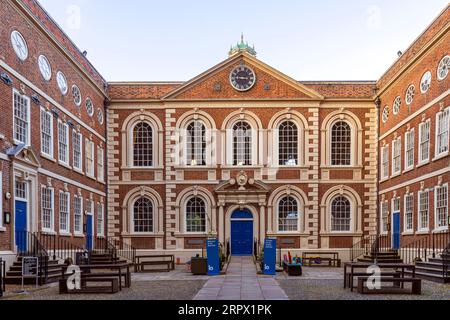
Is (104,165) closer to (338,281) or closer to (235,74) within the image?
(235,74)

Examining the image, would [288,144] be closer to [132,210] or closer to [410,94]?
[410,94]

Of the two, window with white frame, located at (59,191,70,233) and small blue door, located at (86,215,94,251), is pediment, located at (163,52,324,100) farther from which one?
window with white frame, located at (59,191,70,233)

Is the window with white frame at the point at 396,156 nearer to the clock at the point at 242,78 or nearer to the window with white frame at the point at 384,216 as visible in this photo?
the window with white frame at the point at 384,216

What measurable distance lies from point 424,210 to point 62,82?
15246 millimetres

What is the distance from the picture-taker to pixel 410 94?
24.6 metres

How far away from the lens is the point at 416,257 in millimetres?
21531

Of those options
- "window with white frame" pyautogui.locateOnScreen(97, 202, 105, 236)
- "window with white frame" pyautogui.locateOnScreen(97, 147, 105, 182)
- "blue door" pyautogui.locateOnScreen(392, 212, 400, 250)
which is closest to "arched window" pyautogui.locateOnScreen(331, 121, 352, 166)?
"blue door" pyautogui.locateOnScreen(392, 212, 400, 250)

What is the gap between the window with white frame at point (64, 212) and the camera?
22870 mm

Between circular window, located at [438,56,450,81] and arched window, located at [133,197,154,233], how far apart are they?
51.5 feet

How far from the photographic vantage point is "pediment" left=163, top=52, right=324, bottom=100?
97.4ft

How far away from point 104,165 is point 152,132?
299 cm

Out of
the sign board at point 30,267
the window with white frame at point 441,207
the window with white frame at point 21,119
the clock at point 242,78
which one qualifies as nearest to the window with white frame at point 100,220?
the clock at point 242,78

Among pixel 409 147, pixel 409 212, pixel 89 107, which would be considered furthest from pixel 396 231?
pixel 89 107

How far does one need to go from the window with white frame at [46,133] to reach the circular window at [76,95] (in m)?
3.30
